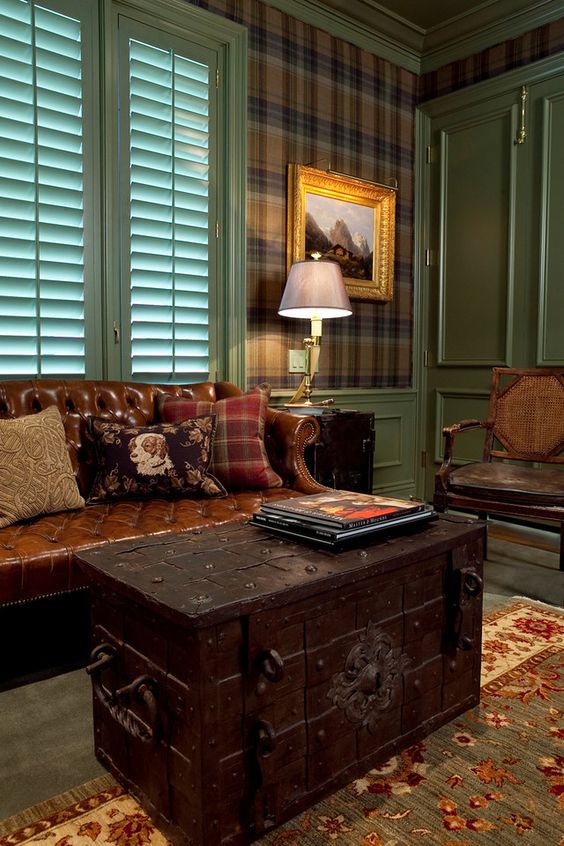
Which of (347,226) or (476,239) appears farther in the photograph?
(476,239)

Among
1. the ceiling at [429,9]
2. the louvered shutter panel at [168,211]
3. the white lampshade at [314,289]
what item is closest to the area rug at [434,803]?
the white lampshade at [314,289]

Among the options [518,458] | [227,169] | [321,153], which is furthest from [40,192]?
[518,458]

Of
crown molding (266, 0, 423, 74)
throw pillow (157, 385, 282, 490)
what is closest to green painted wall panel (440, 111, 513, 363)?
crown molding (266, 0, 423, 74)

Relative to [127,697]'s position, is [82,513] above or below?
above

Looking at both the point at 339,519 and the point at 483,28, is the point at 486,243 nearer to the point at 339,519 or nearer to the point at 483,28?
the point at 483,28

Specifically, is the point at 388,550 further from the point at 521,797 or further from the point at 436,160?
the point at 436,160

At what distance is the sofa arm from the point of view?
266 cm

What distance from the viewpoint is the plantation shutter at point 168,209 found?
3016 millimetres

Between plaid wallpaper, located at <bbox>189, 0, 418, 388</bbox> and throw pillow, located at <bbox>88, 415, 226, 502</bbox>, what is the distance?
43.4 inches

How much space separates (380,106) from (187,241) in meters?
1.77

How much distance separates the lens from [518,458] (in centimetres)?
326

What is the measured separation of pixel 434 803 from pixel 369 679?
10.6 inches

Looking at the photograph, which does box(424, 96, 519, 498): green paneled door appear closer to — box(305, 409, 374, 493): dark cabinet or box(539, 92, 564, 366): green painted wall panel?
box(539, 92, 564, 366): green painted wall panel

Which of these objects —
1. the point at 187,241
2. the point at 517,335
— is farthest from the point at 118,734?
the point at 517,335
